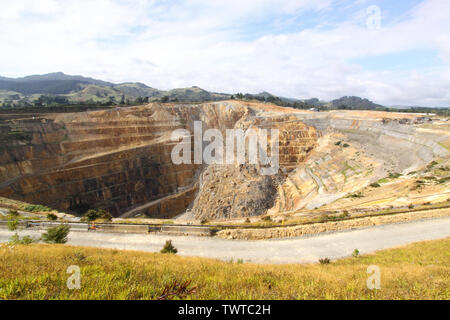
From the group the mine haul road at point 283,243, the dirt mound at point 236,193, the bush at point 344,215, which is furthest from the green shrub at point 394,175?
the dirt mound at point 236,193

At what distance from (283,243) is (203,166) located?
36279 mm

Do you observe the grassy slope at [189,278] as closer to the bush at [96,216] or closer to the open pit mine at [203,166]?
the bush at [96,216]

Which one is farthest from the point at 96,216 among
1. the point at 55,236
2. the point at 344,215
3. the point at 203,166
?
the point at 203,166

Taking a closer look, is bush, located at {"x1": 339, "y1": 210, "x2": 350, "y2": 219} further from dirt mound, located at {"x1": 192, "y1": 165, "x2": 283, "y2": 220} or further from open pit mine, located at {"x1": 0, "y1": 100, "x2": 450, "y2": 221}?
dirt mound, located at {"x1": 192, "y1": 165, "x2": 283, "y2": 220}

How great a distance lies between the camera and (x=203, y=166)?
47.5 m

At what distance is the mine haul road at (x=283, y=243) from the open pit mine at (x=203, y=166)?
6.18 metres

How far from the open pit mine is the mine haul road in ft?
20.3

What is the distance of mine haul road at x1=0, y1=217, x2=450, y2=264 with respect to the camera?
11180mm

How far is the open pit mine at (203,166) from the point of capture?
93.6 ft

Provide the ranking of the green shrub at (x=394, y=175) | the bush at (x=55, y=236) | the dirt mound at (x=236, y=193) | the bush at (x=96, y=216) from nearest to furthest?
1. the bush at (x=55, y=236)
2. the bush at (x=96, y=216)
3. the green shrub at (x=394, y=175)
4. the dirt mound at (x=236, y=193)

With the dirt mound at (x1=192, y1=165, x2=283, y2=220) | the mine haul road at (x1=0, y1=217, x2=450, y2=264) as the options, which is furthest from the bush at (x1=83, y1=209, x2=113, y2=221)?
the dirt mound at (x1=192, y1=165, x2=283, y2=220)

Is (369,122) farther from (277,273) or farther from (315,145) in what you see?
(277,273)

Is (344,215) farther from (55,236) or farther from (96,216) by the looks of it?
(96,216)
